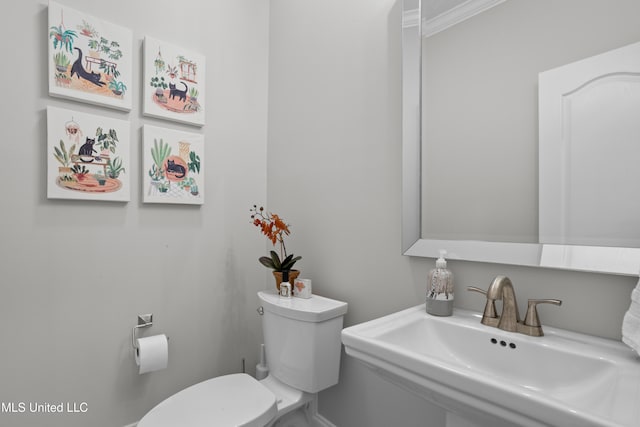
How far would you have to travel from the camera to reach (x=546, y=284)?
36.6 inches

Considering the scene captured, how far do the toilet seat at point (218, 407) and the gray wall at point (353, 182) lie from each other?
0.42 meters

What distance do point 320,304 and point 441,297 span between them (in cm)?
53

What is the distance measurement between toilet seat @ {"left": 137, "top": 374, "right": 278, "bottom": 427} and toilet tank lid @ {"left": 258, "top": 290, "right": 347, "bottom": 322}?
0.98 ft

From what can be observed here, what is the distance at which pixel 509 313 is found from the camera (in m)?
0.92

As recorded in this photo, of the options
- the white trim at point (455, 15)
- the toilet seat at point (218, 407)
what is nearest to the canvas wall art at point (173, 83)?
the white trim at point (455, 15)

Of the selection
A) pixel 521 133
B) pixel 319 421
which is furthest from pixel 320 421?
pixel 521 133

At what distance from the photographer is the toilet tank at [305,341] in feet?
4.25

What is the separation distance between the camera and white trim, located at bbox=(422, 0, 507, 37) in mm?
1082

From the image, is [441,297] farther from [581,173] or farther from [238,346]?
[238,346]

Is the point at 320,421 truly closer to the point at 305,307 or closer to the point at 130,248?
the point at 305,307

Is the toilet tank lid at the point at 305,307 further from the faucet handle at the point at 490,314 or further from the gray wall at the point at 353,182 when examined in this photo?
the faucet handle at the point at 490,314

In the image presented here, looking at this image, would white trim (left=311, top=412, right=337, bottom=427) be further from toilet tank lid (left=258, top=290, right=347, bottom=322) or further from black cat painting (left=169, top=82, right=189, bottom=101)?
black cat painting (left=169, top=82, right=189, bottom=101)

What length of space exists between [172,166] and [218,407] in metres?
1.03

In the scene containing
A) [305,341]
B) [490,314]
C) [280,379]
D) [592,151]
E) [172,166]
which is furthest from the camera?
[172,166]
